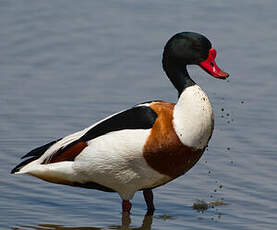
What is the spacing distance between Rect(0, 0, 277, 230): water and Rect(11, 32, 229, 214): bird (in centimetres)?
38

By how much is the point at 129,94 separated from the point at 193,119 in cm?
400

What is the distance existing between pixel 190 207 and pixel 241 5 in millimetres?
7422

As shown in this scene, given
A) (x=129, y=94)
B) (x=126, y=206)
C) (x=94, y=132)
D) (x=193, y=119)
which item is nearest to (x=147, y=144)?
(x=193, y=119)

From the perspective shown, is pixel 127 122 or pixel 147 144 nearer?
pixel 147 144

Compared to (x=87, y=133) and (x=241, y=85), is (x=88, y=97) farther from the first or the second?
(x=87, y=133)

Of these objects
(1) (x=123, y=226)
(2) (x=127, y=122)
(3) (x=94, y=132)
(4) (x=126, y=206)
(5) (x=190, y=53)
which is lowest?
(1) (x=123, y=226)

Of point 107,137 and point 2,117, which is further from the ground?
point 107,137

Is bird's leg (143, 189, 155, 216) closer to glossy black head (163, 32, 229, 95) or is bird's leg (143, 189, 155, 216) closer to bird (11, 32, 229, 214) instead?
bird (11, 32, 229, 214)

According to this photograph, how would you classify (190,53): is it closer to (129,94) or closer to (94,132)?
(94,132)

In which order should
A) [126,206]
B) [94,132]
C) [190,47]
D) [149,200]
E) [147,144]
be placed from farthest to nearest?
[149,200], [126,206], [94,132], [190,47], [147,144]

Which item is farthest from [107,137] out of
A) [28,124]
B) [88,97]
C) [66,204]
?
[88,97]

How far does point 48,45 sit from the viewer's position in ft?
47.4

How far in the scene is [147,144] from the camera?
8.48 meters

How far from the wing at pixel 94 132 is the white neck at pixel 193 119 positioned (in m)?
0.22
